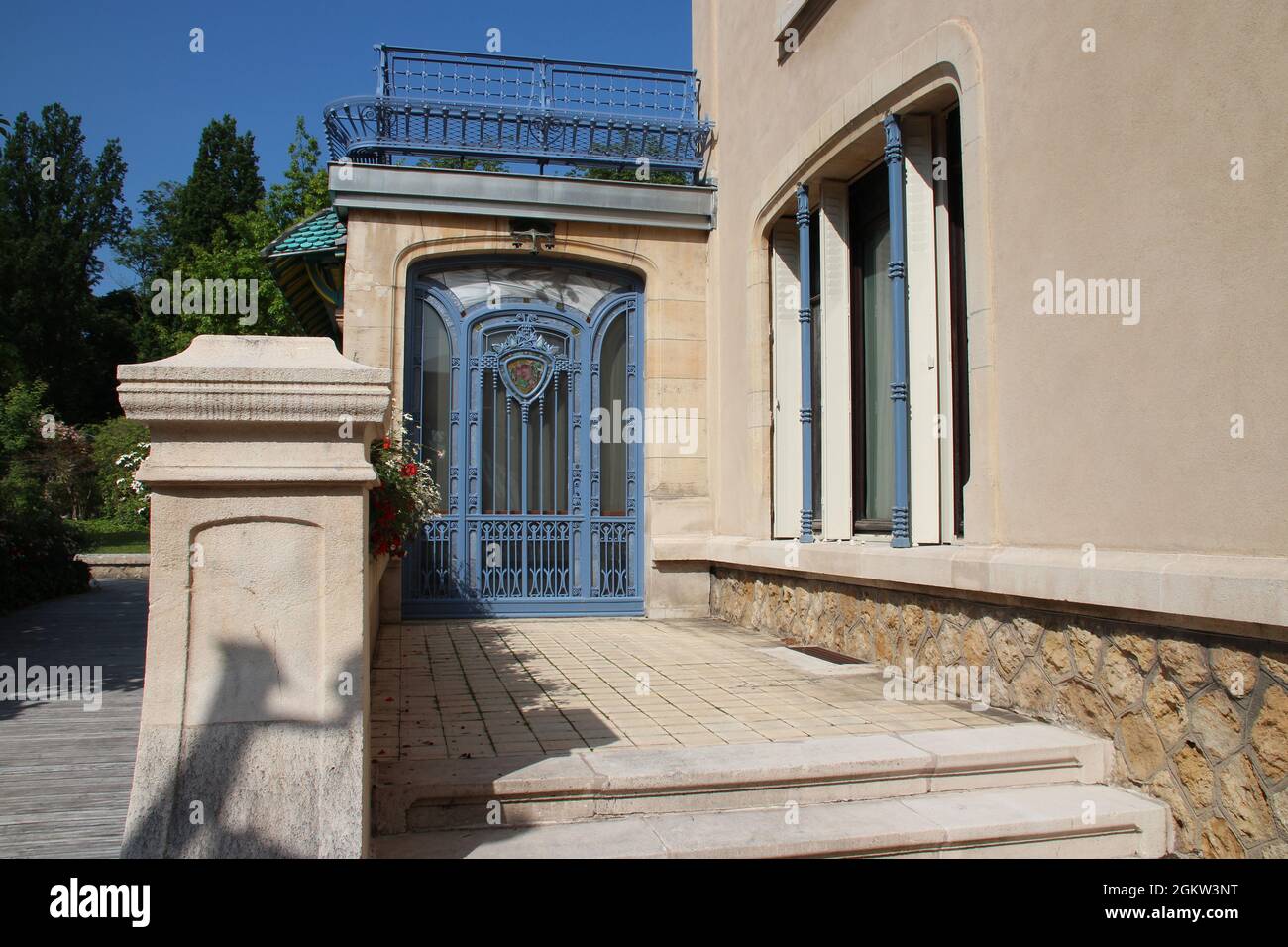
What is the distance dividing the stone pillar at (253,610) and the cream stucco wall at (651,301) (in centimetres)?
615

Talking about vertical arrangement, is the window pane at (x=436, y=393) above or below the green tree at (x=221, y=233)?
below

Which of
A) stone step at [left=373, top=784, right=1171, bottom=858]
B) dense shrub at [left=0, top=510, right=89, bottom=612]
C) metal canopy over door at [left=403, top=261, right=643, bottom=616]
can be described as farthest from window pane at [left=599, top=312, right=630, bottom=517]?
dense shrub at [left=0, top=510, right=89, bottom=612]

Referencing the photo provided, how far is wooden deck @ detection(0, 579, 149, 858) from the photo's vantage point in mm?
3730

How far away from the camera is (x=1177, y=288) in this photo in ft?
12.5

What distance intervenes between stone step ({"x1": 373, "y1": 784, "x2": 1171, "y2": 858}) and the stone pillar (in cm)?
61

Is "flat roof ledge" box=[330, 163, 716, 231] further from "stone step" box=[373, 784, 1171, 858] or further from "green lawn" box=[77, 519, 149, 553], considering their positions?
"green lawn" box=[77, 519, 149, 553]

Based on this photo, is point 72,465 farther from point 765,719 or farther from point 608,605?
point 765,719

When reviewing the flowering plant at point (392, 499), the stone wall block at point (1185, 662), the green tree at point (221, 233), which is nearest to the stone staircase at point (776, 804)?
the stone wall block at point (1185, 662)

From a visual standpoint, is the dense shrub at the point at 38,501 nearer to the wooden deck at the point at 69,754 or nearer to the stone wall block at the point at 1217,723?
the wooden deck at the point at 69,754

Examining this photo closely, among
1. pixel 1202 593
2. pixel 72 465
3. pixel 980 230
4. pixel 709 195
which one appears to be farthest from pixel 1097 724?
pixel 72 465

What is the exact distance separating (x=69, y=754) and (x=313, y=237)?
20.0ft

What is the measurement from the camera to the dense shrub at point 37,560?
37.5ft
